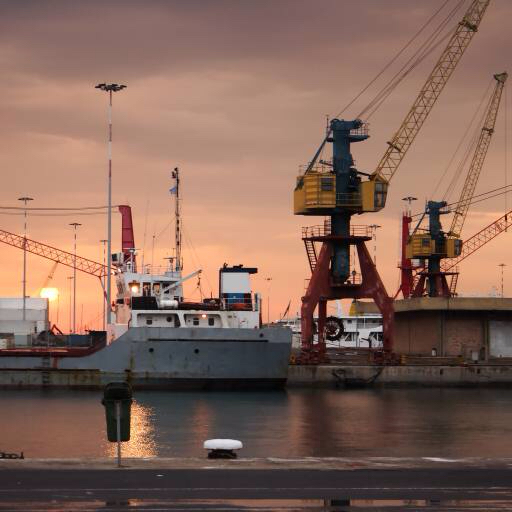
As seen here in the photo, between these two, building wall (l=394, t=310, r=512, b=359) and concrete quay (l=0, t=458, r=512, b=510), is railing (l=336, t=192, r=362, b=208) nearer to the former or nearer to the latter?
building wall (l=394, t=310, r=512, b=359)

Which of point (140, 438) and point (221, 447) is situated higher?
point (221, 447)

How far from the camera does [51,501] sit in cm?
1962

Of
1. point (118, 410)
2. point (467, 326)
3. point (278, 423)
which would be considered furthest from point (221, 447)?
point (467, 326)

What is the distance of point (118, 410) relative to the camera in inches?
975

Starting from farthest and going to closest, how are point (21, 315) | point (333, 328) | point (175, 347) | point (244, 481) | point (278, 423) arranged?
point (21, 315) < point (333, 328) < point (175, 347) < point (278, 423) < point (244, 481)

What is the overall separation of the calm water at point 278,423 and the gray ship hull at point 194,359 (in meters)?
1.47

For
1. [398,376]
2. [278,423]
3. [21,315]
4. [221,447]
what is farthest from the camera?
[21,315]

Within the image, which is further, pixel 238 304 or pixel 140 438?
pixel 238 304

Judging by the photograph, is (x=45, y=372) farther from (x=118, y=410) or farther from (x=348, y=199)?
(x=118, y=410)

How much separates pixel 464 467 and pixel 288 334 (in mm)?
51920

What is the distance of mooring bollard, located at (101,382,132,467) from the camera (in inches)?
977

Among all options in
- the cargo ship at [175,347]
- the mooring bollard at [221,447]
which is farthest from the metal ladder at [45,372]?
the mooring bollard at [221,447]

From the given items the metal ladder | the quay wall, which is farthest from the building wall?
the metal ladder

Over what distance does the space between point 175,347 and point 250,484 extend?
178 ft
